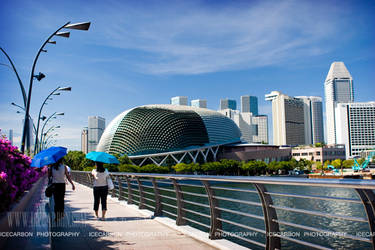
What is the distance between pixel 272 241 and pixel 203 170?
283 feet

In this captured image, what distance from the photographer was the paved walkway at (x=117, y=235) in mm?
6203

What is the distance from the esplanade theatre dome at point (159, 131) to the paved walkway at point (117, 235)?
295 ft

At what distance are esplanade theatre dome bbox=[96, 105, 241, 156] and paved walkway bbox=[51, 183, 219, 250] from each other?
295ft

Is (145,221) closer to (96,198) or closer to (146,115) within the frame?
(96,198)

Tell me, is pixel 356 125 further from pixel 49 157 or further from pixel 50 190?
pixel 50 190

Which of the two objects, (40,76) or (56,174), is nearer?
(56,174)

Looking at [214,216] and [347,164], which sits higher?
[214,216]

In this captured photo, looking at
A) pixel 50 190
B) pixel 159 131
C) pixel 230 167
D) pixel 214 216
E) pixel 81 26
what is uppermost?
pixel 159 131

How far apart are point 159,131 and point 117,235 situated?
95.3m

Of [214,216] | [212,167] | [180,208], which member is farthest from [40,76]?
[212,167]

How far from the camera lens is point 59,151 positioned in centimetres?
960

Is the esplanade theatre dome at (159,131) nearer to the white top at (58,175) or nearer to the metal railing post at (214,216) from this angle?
the white top at (58,175)

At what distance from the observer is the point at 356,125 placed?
624 ft

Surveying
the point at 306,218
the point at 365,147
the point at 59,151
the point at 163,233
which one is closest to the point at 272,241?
the point at 163,233
